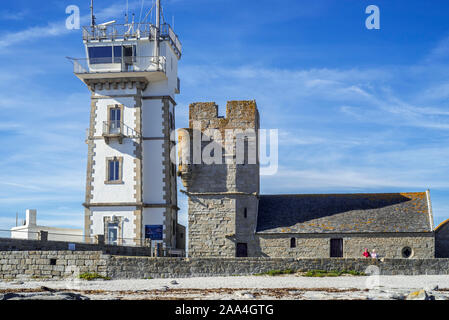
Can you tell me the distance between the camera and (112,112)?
118 feet

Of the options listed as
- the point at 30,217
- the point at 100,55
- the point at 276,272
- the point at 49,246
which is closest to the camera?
the point at 276,272

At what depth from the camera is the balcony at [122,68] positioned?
35250mm

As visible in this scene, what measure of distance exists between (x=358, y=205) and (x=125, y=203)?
13.0m

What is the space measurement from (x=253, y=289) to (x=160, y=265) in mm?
7084

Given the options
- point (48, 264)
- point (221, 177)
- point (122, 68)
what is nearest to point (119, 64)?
point (122, 68)

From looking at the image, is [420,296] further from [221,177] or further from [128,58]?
[128,58]

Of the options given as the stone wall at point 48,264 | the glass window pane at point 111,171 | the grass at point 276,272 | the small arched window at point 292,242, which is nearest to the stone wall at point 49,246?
the stone wall at point 48,264

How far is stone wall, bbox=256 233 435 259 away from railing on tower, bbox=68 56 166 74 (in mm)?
11827

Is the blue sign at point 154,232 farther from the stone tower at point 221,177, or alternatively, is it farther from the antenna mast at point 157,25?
the antenna mast at point 157,25

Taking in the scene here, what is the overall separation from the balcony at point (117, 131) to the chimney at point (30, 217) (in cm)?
996

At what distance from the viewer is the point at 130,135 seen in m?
35.5

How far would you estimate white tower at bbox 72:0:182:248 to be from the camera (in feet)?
114

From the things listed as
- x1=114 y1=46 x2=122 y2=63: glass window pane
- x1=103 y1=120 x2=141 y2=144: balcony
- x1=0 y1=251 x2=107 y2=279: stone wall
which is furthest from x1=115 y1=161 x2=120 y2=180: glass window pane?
x1=0 y1=251 x2=107 y2=279: stone wall
